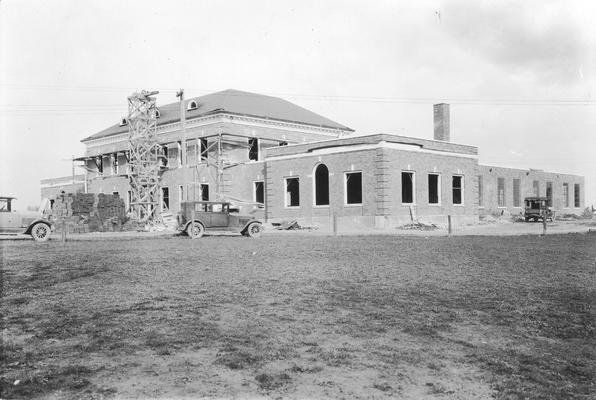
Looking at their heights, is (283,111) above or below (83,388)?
above

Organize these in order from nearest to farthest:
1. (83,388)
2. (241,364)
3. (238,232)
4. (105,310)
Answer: (83,388) → (241,364) → (105,310) → (238,232)

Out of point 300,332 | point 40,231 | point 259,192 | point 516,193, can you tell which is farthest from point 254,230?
point 516,193

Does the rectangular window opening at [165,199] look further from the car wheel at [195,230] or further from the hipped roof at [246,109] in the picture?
the car wheel at [195,230]

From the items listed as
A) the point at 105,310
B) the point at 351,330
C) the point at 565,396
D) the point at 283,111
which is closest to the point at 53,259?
the point at 105,310

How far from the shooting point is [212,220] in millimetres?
24062

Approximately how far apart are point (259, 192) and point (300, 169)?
17.2ft

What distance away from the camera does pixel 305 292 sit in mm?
8219

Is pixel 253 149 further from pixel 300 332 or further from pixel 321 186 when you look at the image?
pixel 300 332

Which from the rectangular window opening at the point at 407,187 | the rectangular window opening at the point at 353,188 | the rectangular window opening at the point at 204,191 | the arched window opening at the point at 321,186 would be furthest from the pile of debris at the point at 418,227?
the rectangular window opening at the point at 204,191

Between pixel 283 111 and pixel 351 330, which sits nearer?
pixel 351 330

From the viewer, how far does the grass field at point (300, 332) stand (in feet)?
14.3

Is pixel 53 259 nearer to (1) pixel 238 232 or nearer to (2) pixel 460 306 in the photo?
(2) pixel 460 306

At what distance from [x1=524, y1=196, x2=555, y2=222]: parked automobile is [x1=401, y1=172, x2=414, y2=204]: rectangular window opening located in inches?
523

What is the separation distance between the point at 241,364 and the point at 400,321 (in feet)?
7.76
